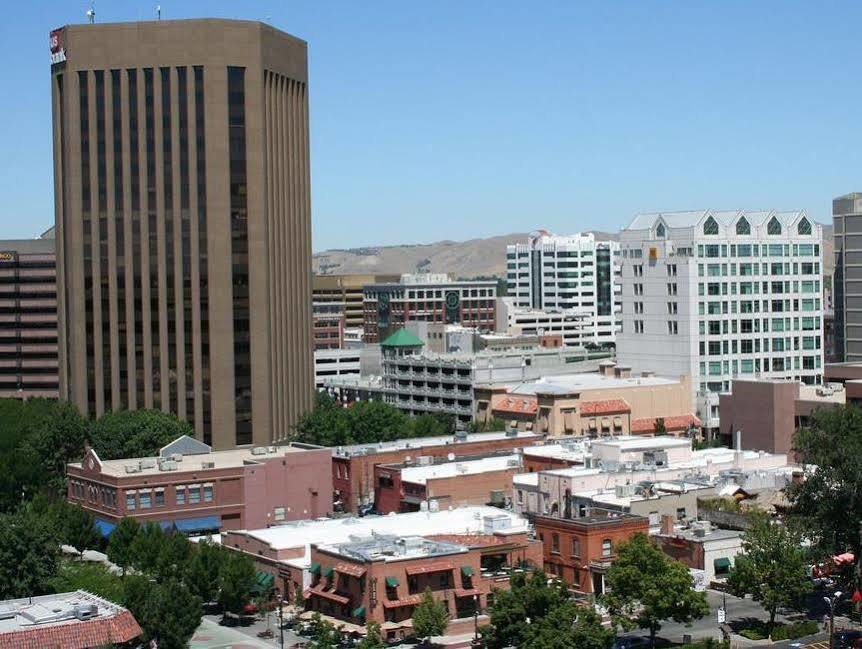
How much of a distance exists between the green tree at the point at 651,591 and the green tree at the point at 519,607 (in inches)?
200

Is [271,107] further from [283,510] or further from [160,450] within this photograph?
[283,510]

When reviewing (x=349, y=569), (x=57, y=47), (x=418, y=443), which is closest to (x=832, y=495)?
(x=349, y=569)

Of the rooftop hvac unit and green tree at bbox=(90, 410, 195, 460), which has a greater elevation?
green tree at bbox=(90, 410, 195, 460)

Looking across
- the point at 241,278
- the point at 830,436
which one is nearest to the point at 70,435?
the point at 241,278

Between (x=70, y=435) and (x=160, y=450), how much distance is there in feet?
43.3

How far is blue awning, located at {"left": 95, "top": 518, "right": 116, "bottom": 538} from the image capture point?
126 meters

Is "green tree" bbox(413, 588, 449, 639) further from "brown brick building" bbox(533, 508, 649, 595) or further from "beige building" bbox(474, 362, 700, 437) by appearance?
"beige building" bbox(474, 362, 700, 437)

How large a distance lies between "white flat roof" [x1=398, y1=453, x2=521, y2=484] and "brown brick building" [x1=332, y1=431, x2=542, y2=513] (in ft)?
12.7

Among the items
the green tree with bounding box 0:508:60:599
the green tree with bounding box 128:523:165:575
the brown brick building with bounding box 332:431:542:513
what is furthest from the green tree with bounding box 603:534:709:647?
the brown brick building with bounding box 332:431:542:513

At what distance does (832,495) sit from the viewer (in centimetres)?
9950

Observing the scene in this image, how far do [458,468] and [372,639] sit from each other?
4465 cm

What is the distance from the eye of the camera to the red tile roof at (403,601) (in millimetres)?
95688

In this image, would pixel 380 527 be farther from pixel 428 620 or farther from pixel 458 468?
pixel 428 620

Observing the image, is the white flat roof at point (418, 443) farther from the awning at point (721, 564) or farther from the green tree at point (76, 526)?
the awning at point (721, 564)
